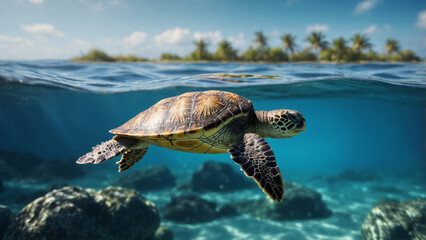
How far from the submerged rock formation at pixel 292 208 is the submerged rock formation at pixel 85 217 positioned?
17.6 ft

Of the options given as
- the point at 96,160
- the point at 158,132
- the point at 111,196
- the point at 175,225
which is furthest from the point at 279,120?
the point at 175,225

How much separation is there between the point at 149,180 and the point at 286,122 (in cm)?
1325

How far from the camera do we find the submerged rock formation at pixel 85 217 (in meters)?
5.28

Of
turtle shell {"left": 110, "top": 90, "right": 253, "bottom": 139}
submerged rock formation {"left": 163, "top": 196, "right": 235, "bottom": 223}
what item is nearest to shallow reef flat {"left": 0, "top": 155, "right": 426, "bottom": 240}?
submerged rock formation {"left": 163, "top": 196, "right": 235, "bottom": 223}

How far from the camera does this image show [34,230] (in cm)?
514

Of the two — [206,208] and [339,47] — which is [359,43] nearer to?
[339,47]

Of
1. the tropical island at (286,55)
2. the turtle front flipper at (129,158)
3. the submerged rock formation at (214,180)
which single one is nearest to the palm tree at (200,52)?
the tropical island at (286,55)

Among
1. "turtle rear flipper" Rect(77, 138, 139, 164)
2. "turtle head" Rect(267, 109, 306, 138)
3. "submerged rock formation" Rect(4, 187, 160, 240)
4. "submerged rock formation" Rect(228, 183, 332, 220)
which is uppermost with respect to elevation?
"turtle head" Rect(267, 109, 306, 138)

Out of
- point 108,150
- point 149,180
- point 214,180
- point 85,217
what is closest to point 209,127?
point 108,150

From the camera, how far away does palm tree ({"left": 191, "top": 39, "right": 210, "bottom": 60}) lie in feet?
51.3

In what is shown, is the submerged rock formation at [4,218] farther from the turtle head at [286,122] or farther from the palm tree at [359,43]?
the palm tree at [359,43]

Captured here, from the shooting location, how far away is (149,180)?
49.8 ft

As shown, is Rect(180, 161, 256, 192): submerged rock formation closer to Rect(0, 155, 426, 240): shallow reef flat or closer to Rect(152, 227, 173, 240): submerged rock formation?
Rect(0, 155, 426, 240): shallow reef flat

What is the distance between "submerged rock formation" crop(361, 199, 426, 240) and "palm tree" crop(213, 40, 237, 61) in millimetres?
11953
